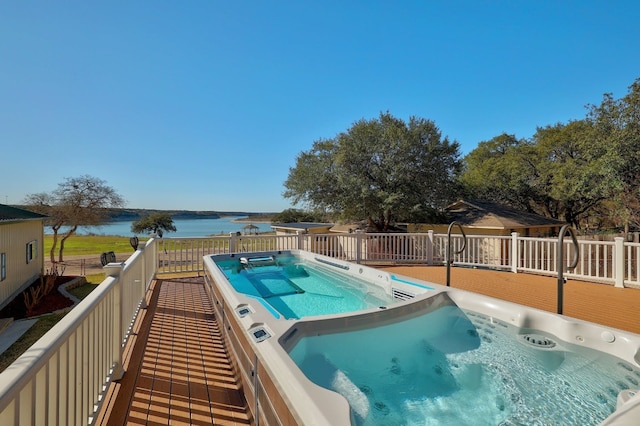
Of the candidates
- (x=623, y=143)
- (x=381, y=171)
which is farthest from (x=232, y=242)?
(x=623, y=143)

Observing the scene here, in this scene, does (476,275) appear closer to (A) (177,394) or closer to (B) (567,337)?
(B) (567,337)

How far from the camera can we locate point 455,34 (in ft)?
30.4

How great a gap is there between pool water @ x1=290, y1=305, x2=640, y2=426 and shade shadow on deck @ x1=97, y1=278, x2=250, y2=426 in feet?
2.23

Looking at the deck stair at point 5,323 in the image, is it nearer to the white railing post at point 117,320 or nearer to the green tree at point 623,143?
the white railing post at point 117,320

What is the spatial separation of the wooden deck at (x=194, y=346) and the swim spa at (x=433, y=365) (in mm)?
229

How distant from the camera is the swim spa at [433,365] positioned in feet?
6.61

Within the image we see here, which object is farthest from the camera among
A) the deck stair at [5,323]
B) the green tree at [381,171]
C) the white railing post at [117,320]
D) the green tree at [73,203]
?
the green tree at [73,203]

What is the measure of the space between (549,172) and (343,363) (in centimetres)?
2038

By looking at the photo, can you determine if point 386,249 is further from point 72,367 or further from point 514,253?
point 72,367

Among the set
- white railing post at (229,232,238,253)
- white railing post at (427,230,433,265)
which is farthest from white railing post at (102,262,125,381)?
white railing post at (427,230,433,265)

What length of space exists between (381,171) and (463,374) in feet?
42.9

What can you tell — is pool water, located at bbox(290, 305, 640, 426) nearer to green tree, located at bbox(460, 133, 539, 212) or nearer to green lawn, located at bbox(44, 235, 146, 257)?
green tree, located at bbox(460, 133, 539, 212)

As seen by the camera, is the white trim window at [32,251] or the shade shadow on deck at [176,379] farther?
the white trim window at [32,251]

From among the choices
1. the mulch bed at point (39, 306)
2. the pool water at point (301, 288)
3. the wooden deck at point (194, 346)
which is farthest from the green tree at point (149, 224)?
the wooden deck at point (194, 346)
